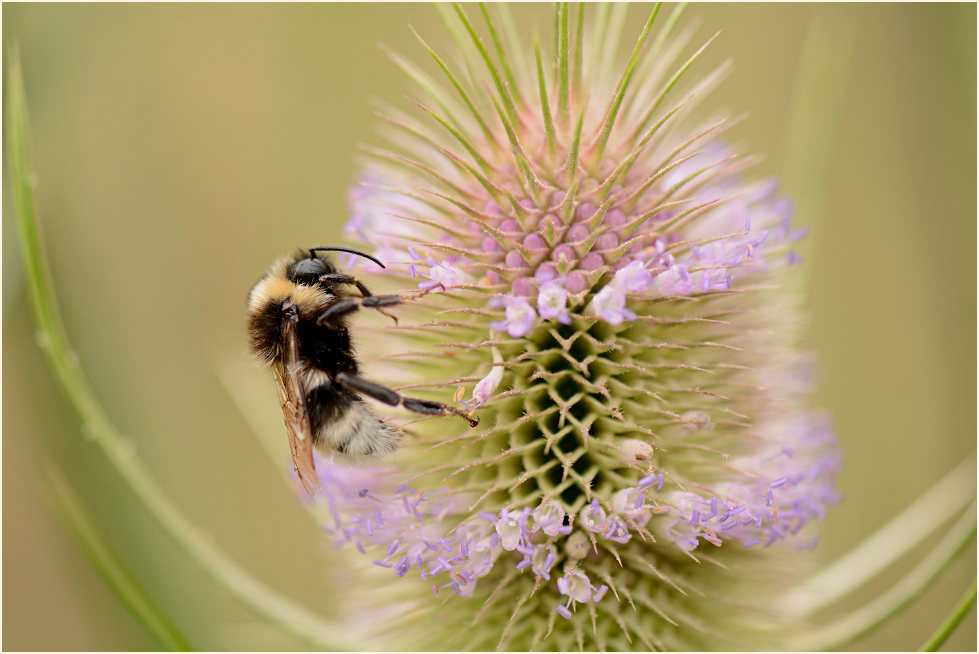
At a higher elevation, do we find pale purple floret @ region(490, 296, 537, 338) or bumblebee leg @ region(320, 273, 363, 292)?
bumblebee leg @ region(320, 273, 363, 292)

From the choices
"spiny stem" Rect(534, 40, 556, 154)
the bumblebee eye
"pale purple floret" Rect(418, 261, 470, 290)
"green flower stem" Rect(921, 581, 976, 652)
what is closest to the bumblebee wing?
the bumblebee eye

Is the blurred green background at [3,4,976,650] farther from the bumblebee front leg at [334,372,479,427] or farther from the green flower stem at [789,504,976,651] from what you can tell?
the bumblebee front leg at [334,372,479,427]

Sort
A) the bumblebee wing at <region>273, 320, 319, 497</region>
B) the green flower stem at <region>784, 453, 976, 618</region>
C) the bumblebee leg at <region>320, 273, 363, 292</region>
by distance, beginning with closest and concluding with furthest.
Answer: the bumblebee wing at <region>273, 320, 319, 497</region> → the bumblebee leg at <region>320, 273, 363, 292</region> → the green flower stem at <region>784, 453, 976, 618</region>

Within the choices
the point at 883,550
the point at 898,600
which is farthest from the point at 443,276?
the point at 883,550

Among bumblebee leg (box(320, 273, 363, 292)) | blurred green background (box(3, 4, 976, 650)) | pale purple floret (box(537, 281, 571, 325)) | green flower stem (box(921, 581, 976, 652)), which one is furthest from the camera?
blurred green background (box(3, 4, 976, 650))

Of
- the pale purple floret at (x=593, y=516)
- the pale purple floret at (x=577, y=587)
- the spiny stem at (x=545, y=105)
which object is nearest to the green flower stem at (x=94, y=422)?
the pale purple floret at (x=577, y=587)

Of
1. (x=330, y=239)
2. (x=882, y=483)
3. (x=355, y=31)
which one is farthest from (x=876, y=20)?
(x=330, y=239)

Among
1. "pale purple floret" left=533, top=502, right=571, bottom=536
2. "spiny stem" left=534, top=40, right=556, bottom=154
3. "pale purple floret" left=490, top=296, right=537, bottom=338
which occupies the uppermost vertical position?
"spiny stem" left=534, top=40, right=556, bottom=154
